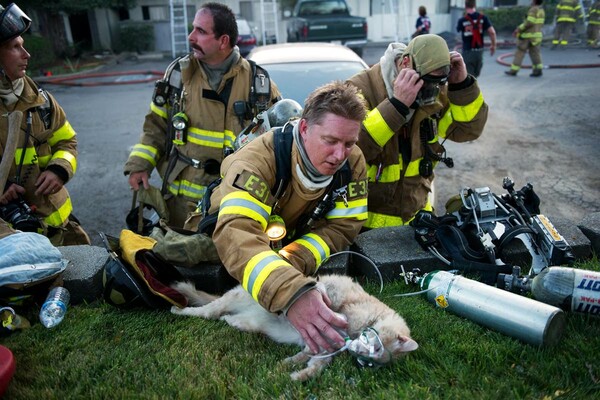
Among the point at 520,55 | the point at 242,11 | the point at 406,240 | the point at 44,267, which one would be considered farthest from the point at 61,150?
the point at 242,11

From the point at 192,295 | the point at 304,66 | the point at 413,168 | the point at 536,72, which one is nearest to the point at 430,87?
the point at 413,168

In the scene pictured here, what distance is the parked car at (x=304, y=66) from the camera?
5.78 meters

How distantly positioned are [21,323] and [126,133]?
7.14 m

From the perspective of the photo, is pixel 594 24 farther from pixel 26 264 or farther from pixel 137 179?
pixel 26 264

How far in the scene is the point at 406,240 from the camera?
11.4ft

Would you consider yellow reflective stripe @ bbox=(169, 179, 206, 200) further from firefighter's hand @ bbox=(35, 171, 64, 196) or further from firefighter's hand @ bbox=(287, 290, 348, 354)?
firefighter's hand @ bbox=(287, 290, 348, 354)

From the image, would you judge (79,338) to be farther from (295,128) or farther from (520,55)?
(520,55)

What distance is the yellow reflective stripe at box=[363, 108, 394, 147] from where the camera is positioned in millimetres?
3395

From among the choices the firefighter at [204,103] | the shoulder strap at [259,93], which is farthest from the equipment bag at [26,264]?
the shoulder strap at [259,93]

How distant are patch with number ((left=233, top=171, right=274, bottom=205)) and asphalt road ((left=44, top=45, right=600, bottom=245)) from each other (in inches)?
133

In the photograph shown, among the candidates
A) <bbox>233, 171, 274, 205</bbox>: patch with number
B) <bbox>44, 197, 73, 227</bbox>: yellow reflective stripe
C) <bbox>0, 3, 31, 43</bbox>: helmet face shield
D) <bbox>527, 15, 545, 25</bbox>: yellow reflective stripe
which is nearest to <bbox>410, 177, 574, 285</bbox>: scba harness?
<bbox>233, 171, 274, 205</bbox>: patch with number

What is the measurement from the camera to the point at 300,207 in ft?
9.61

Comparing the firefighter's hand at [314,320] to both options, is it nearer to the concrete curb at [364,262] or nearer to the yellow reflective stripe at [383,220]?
the concrete curb at [364,262]

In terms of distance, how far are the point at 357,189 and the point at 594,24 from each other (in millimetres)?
19665
